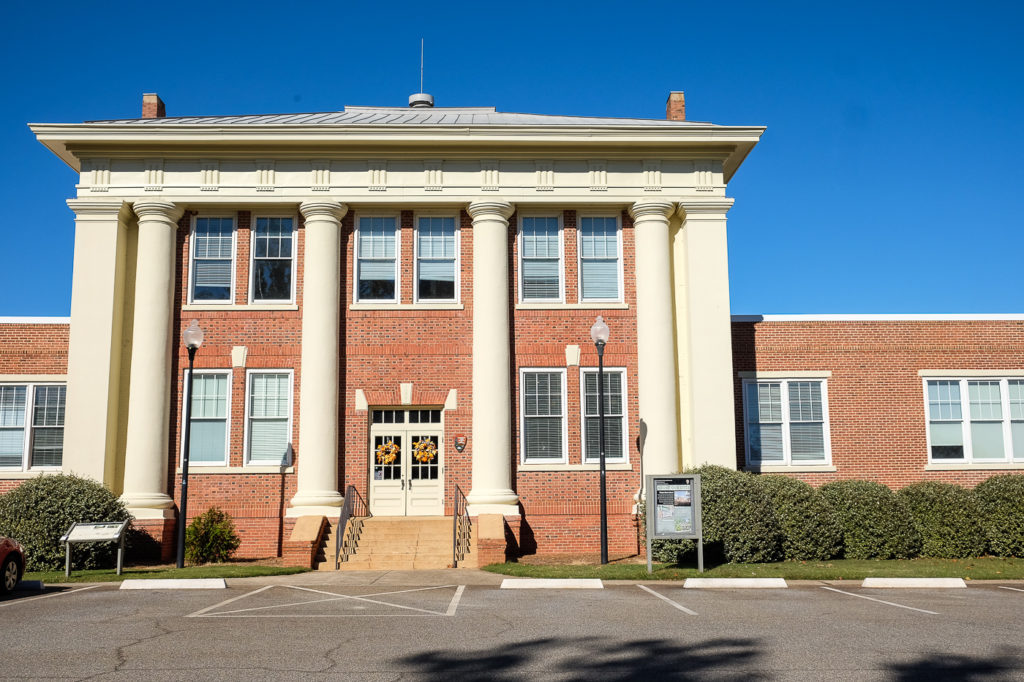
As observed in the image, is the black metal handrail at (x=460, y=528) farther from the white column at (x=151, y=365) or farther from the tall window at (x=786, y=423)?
the tall window at (x=786, y=423)

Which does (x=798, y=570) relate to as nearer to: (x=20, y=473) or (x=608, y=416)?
(x=608, y=416)

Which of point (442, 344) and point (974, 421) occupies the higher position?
point (442, 344)

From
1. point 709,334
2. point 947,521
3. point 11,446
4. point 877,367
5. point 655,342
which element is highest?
point 709,334

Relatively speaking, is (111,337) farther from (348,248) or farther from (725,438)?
(725,438)

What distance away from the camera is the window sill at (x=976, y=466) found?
76.3 feet

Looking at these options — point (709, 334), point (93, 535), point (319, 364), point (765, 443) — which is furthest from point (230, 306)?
point (765, 443)

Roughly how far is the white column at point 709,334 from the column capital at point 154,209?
1198 cm

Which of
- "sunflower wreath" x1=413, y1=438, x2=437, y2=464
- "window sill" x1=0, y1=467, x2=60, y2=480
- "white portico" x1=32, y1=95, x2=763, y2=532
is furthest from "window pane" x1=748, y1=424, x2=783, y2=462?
"window sill" x1=0, y1=467, x2=60, y2=480

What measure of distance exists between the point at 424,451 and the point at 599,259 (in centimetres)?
618

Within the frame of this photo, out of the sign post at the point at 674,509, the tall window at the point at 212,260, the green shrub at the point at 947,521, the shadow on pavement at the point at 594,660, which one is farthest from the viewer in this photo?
the tall window at the point at 212,260

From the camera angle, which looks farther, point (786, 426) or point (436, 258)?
point (786, 426)

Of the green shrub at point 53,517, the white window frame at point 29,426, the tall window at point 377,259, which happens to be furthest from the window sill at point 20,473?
the tall window at point 377,259

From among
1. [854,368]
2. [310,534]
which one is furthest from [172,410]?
[854,368]

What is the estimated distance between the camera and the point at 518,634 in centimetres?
1030
